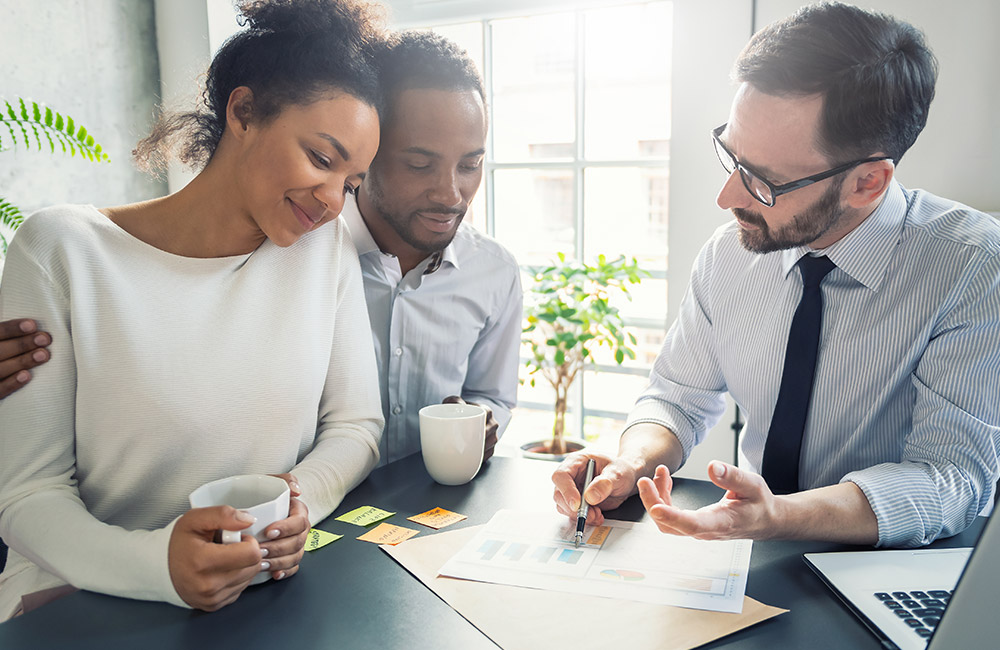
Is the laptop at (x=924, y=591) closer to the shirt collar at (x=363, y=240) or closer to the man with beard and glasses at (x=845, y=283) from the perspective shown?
the man with beard and glasses at (x=845, y=283)

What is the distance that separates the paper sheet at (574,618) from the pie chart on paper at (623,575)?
0.18 ft

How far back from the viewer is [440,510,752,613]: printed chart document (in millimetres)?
841

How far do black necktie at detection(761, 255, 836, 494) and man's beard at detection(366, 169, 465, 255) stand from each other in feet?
2.26

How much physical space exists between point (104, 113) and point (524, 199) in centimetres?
163

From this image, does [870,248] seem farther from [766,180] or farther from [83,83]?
[83,83]

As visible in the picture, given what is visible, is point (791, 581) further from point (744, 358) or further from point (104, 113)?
point (104, 113)

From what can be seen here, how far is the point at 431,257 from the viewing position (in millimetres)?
1610

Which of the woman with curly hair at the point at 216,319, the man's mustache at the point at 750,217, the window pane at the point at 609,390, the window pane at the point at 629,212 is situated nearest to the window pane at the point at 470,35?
the window pane at the point at 629,212

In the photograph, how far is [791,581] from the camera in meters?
0.87

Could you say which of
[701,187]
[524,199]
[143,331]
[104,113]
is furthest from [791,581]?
[104,113]

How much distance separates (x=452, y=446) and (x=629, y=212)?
187cm

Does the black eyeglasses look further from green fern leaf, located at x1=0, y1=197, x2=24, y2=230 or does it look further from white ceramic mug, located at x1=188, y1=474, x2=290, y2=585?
green fern leaf, located at x1=0, y1=197, x2=24, y2=230

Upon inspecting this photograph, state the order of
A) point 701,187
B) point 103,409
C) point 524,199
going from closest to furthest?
point 103,409 → point 701,187 → point 524,199

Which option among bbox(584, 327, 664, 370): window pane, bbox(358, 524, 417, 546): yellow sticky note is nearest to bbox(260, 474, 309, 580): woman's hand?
bbox(358, 524, 417, 546): yellow sticky note
